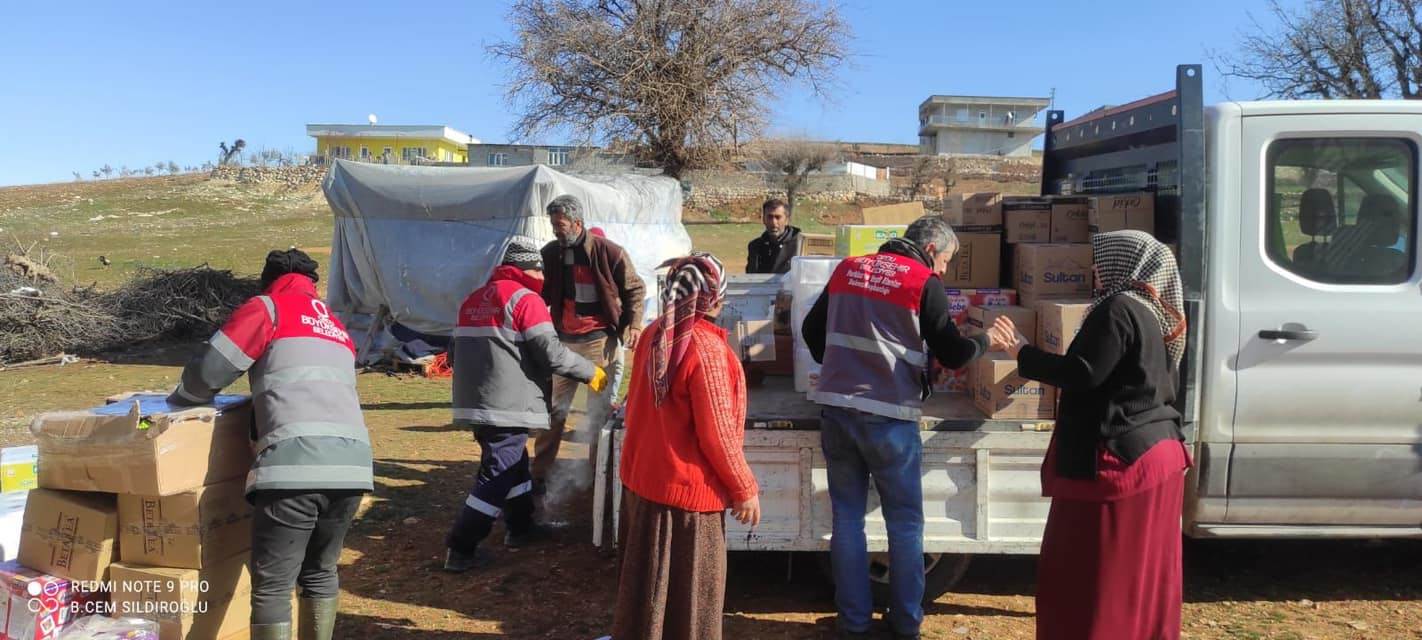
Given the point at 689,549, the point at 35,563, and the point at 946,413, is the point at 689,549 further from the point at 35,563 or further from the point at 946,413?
the point at 35,563

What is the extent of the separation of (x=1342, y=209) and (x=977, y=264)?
148 cm

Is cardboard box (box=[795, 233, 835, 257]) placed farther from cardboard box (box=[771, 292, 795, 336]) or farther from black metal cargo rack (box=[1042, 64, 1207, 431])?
black metal cargo rack (box=[1042, 64, 1207, 431])

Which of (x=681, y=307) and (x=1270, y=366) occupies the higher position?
(x=681, y=307)

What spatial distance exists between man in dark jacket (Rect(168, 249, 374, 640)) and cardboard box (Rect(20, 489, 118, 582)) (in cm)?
52

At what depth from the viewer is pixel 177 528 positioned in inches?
137

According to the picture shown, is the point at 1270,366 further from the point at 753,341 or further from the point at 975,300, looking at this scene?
the point at 753,341

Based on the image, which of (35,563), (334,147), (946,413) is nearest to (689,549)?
(946,413)

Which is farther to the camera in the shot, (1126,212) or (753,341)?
(753,341)

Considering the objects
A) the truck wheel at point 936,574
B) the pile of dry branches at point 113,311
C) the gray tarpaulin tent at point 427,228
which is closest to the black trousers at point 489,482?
the truck wheel at point 936,574

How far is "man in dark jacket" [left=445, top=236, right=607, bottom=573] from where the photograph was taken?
4.61 meters

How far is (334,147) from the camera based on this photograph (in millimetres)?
62031

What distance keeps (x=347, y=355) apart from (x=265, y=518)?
0.65 m

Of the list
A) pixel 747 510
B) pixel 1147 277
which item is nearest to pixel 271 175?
pixel 747 510

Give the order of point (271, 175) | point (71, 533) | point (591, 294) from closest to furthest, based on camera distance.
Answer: point (71, 533) → point (591, 294) → point (271, 175)
